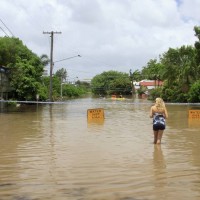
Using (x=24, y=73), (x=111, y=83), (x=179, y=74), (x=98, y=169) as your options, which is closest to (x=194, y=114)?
(x=98, y=169)

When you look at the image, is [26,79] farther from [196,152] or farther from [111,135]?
[196,152]

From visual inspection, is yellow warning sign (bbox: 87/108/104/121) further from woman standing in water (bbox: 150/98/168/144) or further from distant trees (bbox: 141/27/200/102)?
distant trees (bbox: 141/27/200/102)

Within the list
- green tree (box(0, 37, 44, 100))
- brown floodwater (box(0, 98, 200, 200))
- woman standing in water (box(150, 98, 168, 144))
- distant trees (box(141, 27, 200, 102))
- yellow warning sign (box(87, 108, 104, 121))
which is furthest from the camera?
distant trees (box(141, 27, 200, 102))

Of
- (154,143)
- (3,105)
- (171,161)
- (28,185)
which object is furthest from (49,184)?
(3,105)

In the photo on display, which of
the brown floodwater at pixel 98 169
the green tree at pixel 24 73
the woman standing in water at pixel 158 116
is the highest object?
the green tree at pixel 24 73

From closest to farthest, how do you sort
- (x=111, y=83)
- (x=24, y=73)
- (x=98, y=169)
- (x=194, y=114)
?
(x=98, y=169) → (x=194, y=114) → (x=24, y=73) → (x=111, y=83)

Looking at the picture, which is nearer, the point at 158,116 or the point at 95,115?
the point at 158,116

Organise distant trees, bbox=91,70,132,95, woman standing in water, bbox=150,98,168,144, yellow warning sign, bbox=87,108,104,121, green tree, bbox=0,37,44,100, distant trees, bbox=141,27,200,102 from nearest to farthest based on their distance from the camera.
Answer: woman standing in water, bbox=150,98,168,144, yellow warning sign, bbox=87,108,104,121, green tree, bbox=0,37,44,100, distant trees, bbox=141,27,200,102, distant trees, bbox=91,70,132,95

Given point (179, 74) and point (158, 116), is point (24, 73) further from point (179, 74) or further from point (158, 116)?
point (158, 116)

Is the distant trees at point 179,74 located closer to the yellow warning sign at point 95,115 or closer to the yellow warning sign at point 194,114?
the yellow warning sign at point 194,114

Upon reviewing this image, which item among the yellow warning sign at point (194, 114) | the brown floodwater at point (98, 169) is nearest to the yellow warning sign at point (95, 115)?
the yellow warning sign at point (194, 114)

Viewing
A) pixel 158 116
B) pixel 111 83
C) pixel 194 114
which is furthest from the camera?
pixel 111 83

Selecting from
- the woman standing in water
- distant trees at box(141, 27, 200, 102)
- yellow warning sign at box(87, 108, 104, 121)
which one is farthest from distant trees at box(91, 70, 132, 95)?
the woman standing in water

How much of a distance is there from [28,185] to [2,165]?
2.19 meters
